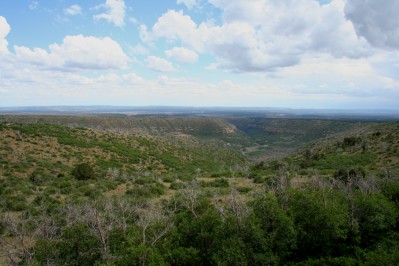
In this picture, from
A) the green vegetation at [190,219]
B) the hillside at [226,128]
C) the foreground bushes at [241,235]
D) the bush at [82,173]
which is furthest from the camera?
the hillside at [226,128]

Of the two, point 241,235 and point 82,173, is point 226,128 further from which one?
point 241,235

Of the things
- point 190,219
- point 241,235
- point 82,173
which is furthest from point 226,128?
point 241,235

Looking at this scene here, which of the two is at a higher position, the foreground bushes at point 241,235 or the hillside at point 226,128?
the foreground bushes at point 241,235

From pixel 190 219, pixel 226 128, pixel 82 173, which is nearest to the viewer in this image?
pixel 190 219

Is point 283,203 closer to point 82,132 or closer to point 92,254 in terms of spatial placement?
point 92,254

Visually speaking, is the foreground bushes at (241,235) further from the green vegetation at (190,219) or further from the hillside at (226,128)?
the hillside at (226,128)

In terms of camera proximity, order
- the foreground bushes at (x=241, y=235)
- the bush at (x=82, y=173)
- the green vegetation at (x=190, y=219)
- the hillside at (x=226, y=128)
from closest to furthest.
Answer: the foreground bushes at (x=241, y=235), the green vegetation at (x=190, y=219), the bush at (x=82, y=173), the hillside at (x=226, y=128)

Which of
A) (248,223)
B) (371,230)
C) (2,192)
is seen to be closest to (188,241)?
(248,223)

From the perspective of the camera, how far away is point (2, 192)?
2677cm

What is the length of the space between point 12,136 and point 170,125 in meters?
120

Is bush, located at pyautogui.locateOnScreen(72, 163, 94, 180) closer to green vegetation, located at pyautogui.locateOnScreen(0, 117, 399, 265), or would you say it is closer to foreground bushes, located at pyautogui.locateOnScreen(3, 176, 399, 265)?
green vegetation, located at pyautogui.locateOnScreen(0, 117, 399, 265)

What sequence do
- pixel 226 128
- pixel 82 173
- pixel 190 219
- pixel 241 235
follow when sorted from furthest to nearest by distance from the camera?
pixel 226 128, pixel 82 173, pixel 190 219, pixel 241 235

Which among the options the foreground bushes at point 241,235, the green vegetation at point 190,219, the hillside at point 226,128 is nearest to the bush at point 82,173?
the green vegetation at point 190,219

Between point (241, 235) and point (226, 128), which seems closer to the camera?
point (241, 235)
